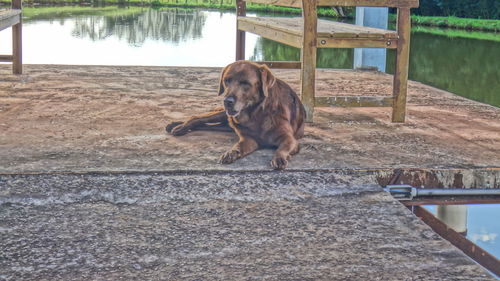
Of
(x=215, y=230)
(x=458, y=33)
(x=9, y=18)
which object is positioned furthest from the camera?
(x=458, y=33)

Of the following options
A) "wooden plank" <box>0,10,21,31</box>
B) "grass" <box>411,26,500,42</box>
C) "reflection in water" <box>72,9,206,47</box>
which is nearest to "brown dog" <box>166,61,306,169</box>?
"wooden plank" <box>0,10,21,31</box>

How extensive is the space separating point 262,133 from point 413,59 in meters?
12.3

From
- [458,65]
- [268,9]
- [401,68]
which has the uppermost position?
[268,9]

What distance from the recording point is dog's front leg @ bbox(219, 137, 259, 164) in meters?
3.77

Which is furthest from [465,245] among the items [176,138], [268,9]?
[268,9]

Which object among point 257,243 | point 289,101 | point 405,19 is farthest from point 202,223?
point 405,19

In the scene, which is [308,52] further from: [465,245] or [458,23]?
[458,23]

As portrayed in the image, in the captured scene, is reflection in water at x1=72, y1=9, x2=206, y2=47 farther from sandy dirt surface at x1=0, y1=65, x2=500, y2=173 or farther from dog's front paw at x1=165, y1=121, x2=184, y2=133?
dog's front paw at x1=165, y1=121, x2=184, y2=133

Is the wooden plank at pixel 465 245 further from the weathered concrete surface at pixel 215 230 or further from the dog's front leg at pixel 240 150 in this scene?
the dog's front leg at pixel 240 150

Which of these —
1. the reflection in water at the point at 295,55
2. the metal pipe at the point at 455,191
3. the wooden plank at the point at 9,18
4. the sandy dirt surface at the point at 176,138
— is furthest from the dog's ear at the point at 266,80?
the reflection in water at the point at 295,55

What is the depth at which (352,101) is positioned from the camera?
521 cm

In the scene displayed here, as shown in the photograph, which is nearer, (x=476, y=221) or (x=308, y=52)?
(x=308, y=52)

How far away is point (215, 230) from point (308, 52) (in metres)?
2.44

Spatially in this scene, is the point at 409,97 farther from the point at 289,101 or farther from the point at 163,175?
the point at 163,175
